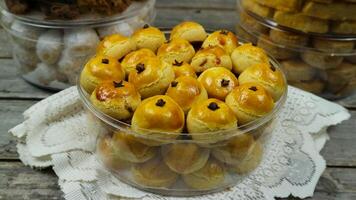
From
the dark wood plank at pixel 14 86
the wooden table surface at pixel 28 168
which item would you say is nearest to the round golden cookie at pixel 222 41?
the wooden table surface at pixel 28 168

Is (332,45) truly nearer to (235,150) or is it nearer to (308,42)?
(308,42)

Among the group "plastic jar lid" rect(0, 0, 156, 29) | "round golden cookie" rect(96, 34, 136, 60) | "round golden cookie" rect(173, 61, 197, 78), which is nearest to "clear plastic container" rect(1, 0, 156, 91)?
"plastic jar lid" rect(0, 0, 156, 29)

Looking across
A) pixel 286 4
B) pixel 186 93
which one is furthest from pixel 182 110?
pixel 286 4

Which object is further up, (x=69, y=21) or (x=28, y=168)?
(x=69, y=21)

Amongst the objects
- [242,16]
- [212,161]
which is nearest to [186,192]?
[212,161]

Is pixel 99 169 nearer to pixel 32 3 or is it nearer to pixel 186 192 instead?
pixel 186 192

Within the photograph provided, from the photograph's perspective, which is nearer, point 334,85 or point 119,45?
point 119,45

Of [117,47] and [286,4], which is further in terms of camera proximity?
[286,4]
